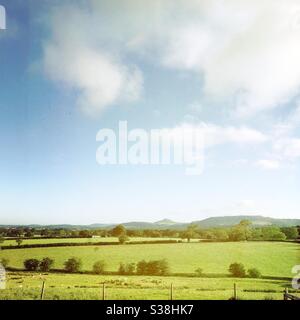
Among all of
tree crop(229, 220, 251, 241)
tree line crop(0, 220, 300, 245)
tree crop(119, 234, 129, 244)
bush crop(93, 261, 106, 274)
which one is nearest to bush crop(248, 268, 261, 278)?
tree line crop(0, 220, 300, 245)

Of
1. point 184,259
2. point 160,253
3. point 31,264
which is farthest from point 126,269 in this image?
point 31,264

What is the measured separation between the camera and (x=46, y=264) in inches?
1172

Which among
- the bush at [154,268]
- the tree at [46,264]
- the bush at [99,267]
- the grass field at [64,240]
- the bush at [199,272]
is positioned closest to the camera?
the grass field at [64,240]

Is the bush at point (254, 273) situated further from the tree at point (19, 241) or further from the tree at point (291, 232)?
the tree at point (19, 241)

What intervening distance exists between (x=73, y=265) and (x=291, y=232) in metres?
22.2

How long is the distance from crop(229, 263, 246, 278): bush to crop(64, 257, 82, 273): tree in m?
14.5

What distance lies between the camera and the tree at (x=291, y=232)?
3247 cm

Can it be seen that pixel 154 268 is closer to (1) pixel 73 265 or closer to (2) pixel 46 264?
(1) pixel 73 265

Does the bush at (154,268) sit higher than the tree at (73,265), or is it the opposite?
the tree at (73,265)

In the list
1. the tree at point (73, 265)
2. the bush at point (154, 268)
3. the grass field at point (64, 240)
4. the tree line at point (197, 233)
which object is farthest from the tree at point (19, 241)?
the bush at point (154, 268)

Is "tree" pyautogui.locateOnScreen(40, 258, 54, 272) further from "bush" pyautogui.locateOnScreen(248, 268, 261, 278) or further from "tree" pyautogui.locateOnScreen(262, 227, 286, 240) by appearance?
"tree" pyautogui.locateOnScreen(262, 227, 286, 240)

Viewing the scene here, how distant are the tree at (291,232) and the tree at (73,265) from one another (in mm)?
20955

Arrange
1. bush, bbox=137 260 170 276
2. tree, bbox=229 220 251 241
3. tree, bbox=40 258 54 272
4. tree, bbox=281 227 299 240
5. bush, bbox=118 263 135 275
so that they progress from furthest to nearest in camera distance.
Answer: tree, bbox=229 220 251 241, tree, bbox=281 227 299 240, bush, bbox=137 260 170 276, bush, bbox=118 263 135 275, tree, bbox=40 258 54 272

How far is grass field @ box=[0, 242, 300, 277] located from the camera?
30922mm
